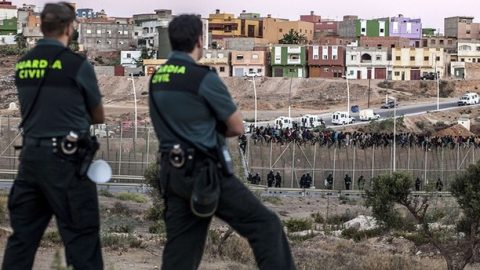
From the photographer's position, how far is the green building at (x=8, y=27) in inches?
4429

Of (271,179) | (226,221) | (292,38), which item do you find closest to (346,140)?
(271,179)

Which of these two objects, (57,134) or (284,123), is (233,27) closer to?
(284,123)

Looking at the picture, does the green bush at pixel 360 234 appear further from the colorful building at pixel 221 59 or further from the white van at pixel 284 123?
the colorful building at pixel 221 59

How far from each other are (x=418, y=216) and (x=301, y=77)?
231 feet

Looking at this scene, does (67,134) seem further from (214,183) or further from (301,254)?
(301,254)

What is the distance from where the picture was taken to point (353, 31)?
110000mm

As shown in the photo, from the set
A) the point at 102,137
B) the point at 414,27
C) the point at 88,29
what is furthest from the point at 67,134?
the point at 414,27

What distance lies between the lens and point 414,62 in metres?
87.2

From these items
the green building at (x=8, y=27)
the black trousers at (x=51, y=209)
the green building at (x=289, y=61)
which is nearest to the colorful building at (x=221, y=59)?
the green building at (x=289, y=61)

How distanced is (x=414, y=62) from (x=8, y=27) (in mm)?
49950

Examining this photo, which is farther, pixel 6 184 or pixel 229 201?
pixel 6 184

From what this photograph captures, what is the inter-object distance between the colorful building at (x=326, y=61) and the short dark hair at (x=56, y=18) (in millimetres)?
80850

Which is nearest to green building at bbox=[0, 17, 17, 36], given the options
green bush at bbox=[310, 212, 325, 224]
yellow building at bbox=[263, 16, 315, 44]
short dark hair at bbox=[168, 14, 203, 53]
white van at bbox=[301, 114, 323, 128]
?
yellow building at bbox=[263, 16, 315, 44]

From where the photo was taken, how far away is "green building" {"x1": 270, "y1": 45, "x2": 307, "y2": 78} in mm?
85250
